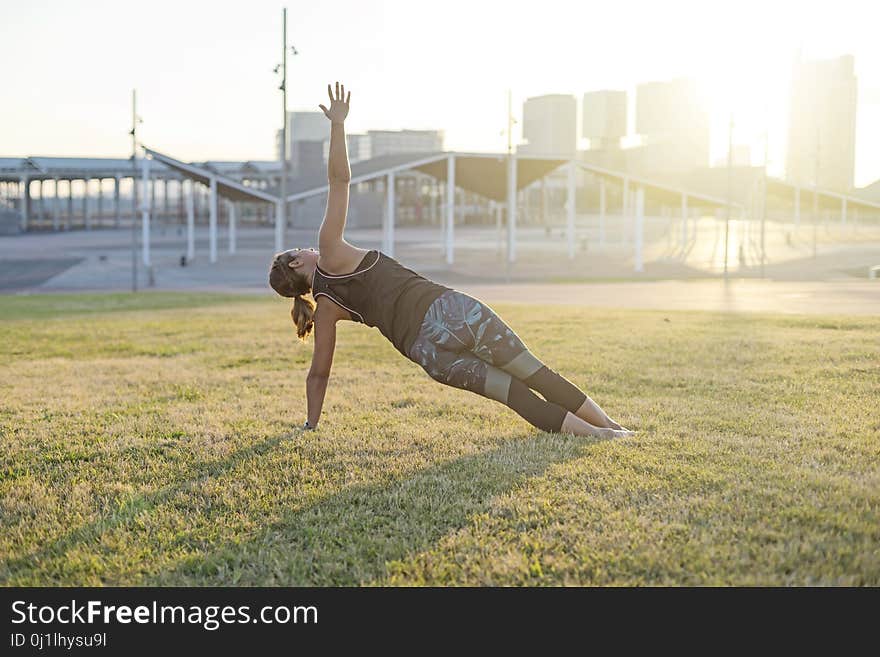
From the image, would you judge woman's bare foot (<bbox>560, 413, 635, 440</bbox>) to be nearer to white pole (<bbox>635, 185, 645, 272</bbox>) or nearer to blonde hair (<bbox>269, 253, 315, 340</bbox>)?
blonde hair (<bbox>269, 253, 315, 340</bbox>)

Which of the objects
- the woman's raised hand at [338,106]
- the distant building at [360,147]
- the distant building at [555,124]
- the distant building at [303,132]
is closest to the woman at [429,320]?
the woman's raised hand at [338,106]

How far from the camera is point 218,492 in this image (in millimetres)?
4820

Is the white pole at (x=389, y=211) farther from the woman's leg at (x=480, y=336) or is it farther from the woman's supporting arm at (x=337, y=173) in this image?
the woman's leg at (x=480, y=336)

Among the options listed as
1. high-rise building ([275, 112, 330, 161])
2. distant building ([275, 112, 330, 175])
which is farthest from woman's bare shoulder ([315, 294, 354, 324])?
distant building ([275, 112, 330, 175])

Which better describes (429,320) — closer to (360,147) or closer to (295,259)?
(295,259)

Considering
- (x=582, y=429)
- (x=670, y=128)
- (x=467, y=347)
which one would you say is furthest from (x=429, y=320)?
(x=670, y=128)

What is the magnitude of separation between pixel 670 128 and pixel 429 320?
439 feet

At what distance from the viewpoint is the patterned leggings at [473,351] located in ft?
17.7

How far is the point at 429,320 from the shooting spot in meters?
5.43

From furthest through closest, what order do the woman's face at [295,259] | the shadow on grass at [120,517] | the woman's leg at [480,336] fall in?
the woman's face at [295,259] → the woman's leg at [480,336] → the shadow on grass at [120,517]

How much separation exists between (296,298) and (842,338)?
23.0 feet

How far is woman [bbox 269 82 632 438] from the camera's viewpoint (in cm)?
541

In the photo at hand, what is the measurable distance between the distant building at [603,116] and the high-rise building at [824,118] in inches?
3156
